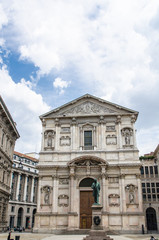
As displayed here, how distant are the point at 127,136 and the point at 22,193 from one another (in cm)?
3430

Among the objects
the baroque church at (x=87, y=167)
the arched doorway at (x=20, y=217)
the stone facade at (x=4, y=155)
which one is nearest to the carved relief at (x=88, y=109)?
the baroque church at (x=87, y=167)

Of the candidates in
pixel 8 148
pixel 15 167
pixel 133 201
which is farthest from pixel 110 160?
pixel 15 167

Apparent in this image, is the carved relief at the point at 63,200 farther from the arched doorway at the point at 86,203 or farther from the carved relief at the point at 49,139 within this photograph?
the carved relief at the point at 49,139

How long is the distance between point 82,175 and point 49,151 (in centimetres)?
551

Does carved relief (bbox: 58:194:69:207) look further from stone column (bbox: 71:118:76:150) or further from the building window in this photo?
the building window

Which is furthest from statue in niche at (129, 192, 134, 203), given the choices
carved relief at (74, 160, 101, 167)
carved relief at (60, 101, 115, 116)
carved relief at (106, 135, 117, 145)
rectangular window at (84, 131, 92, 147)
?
carved relief at (60, 101, 115, 116)

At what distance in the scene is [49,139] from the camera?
111ft

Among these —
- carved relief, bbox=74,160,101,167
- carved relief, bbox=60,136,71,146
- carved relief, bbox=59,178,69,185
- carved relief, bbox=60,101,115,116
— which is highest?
carved relief, bbox=60,101,115,116

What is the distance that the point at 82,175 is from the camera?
30953 millimetres

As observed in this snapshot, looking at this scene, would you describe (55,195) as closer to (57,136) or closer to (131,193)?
(57,136)

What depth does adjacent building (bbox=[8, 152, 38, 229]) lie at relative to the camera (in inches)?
2120

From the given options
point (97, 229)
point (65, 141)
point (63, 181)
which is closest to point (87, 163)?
point (63, 181)

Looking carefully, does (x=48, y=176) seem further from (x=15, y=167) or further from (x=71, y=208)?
(x=15, y=167)

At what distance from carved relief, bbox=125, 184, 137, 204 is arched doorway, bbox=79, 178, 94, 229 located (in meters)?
4.33
